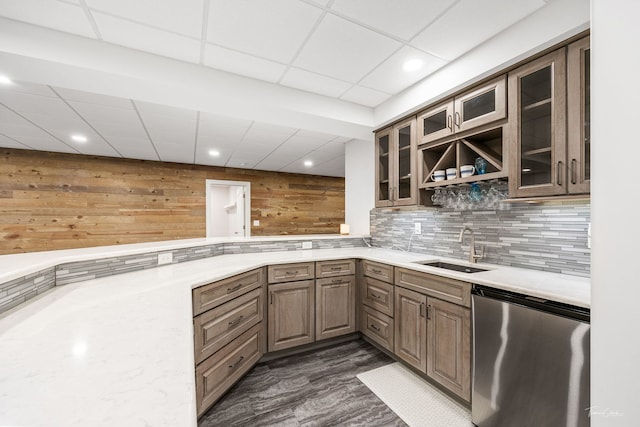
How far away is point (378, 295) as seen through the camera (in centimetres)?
257

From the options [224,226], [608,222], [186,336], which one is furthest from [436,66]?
[224,226]

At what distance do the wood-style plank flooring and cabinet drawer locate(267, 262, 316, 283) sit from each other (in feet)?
2.43

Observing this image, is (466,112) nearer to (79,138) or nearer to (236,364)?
(236,364)

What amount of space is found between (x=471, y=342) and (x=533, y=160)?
1.24 metres

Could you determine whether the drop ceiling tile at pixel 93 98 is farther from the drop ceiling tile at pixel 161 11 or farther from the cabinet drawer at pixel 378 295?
the cabinet drawer at pixel 378 295

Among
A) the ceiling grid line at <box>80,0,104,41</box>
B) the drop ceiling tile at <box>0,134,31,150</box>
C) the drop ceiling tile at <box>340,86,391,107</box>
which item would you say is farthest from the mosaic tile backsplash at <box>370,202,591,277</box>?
the drop ceiling tile at <box>0,134,31,150</box>

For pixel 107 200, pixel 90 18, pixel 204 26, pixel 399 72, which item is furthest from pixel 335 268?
pixel 107 200

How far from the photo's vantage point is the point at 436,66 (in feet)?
7.18

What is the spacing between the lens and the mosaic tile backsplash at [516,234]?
5.79 ft

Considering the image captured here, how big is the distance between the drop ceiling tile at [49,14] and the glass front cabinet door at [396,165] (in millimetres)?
2515

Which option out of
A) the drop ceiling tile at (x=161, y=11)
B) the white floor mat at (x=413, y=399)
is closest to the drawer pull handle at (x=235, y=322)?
the white floor mat at (x=413, y=399)

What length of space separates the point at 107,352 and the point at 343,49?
6.94ft

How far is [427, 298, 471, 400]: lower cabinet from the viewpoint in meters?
1.80

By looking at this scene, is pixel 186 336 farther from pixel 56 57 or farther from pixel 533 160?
pixel 533 160
